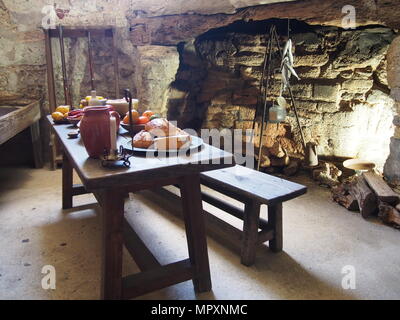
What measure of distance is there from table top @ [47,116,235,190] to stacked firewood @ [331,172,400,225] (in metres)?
1.72

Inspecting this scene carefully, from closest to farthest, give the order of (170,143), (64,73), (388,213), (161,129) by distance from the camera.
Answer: (170,143), (161,129), (388,213), (64,73)

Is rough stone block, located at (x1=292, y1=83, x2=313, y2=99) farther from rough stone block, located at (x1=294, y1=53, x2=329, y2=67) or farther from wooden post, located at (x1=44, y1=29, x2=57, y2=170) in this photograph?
wooden post, located at (x1=44, y1=29, x2=57, y2=170)

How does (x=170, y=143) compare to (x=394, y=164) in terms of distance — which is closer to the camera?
(x=170, y=143)

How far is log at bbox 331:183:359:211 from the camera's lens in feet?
Result: 9.91

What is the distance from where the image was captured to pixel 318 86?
11.7 ft

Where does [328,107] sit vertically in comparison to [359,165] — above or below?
above

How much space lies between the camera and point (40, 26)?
407cm

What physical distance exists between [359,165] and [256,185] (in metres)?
1.64

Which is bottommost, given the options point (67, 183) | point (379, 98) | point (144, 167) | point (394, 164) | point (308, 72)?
point (67, 183)

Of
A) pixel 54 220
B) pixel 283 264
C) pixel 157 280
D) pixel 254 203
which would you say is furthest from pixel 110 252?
pixel 54 220

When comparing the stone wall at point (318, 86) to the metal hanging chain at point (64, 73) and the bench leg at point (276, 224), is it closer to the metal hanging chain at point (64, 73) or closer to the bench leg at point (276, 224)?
Answer: the metal hanging chain at point (64, 73)

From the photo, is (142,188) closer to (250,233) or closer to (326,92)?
(250,233)

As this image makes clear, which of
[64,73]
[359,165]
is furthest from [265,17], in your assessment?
[64,73]
